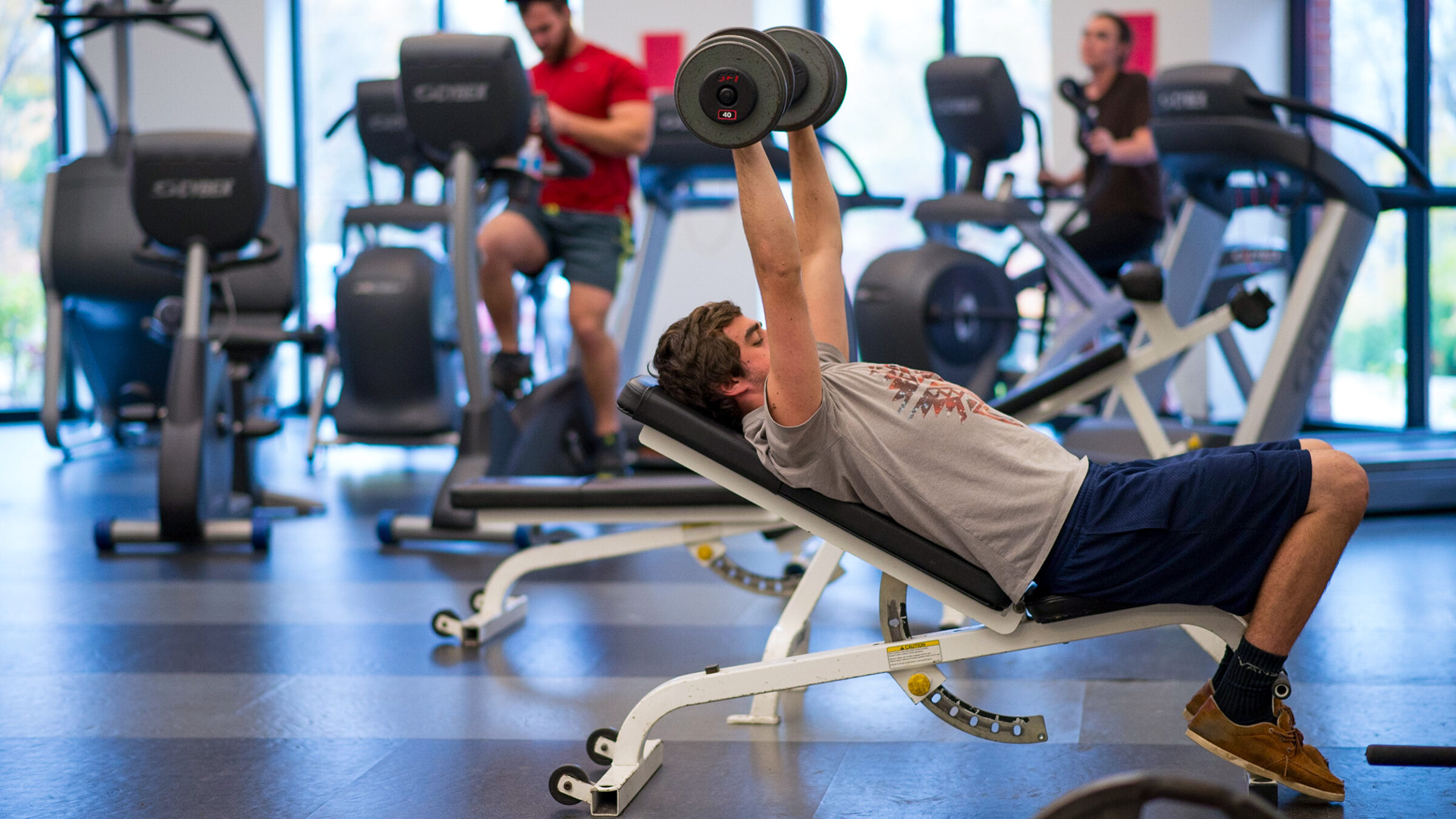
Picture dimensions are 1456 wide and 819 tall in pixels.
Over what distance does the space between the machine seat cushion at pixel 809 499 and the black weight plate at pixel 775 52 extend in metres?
0.52

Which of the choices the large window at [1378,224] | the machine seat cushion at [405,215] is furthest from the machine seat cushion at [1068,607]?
the large window at [1378,224]

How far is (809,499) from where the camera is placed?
181 cm

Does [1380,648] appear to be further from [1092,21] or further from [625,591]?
[1092,21]

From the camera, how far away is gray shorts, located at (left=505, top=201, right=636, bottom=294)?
13.2 ft

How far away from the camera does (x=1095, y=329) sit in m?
4.87

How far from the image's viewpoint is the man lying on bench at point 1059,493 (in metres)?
1.67

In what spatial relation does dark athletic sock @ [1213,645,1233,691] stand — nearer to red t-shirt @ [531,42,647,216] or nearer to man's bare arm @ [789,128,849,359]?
man's bare arm @ [789,128,849,359]

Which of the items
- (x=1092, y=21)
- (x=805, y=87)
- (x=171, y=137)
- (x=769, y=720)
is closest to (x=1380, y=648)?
(x=769, y=720)

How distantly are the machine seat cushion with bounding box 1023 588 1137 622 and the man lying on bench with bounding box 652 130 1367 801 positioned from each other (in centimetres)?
2

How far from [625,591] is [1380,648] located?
1727 mm

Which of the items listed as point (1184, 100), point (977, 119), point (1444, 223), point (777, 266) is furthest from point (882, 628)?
point (1444, 223)

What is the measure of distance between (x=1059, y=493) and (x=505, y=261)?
2576mm

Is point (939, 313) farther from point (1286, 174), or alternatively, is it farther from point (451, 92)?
point (451, 92)

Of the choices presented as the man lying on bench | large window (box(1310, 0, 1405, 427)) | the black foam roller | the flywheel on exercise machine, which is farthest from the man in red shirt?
large window (box(1310, 0, 1405, 427))
